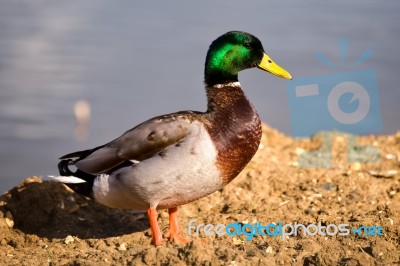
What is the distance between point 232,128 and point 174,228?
1057 millimetres

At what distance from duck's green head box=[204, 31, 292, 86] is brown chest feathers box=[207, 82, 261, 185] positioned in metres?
0.10

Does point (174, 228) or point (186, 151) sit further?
point (174, 228)

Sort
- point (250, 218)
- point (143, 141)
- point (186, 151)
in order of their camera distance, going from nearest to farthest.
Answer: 1. point (186, 151)
2. point (143, 141)
3. point (250, 218)

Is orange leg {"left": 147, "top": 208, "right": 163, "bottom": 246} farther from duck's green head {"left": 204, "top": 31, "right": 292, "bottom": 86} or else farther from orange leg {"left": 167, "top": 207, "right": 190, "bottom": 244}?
duck's green head {"left": 204, "top": 31, "right": 292, "bottom": 86}

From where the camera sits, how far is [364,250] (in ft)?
20.3

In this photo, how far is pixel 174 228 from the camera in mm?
7203

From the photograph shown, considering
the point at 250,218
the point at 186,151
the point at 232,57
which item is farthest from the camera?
the point at 250,218

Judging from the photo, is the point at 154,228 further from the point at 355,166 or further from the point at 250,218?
the point at 355,166

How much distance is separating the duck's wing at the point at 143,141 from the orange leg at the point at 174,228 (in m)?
0.70

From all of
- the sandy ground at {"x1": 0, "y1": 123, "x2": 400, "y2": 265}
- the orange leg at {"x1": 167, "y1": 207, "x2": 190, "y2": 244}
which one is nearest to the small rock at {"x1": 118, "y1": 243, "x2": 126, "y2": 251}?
the sandy ground at {"x1": 0, "y1": 123, "x2": 400, "y2": 265}

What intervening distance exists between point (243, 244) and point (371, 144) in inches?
173

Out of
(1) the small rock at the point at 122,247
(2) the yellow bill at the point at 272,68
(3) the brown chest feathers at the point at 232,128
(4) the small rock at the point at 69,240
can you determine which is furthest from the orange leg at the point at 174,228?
(2) the yellow bill at the point at 272,68

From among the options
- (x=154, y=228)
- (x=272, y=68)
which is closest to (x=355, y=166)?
(x=272, y=68)

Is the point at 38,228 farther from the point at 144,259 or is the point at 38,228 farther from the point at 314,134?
the point at 314,134
